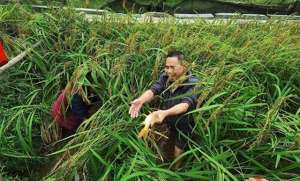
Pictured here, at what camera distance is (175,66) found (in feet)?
12.2

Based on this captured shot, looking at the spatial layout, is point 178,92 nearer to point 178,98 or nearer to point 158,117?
point 178,98

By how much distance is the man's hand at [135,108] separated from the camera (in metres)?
3.66

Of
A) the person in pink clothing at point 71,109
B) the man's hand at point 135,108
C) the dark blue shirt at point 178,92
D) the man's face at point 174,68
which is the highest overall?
the man's face at point 174,68

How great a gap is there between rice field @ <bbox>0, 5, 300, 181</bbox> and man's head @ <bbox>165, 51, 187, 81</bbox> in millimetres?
195

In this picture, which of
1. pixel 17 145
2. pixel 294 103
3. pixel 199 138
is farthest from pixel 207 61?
pixel 17 145

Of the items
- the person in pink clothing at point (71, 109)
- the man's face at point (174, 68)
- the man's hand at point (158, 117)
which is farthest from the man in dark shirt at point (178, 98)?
the person in pink clothing at point (71, 109)

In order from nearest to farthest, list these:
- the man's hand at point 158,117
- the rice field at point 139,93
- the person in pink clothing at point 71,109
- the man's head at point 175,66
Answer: the man's hand at point 158,117, the rice field at point 139,93, the man's head at point 175,66, the person in pink clothing at point 71,109

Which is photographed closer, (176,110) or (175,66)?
(176,110)

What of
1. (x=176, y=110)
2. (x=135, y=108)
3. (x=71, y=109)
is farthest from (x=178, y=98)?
(x=71, y=109)

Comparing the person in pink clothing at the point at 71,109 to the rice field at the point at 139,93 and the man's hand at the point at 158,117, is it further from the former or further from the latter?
the man's hand at the point at 158,117

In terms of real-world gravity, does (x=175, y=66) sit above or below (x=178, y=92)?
above

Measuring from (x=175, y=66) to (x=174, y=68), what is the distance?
0.02m

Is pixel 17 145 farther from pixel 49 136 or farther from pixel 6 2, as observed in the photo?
pixel 6 2

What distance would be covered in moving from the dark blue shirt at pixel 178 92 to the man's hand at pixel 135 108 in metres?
0.21
